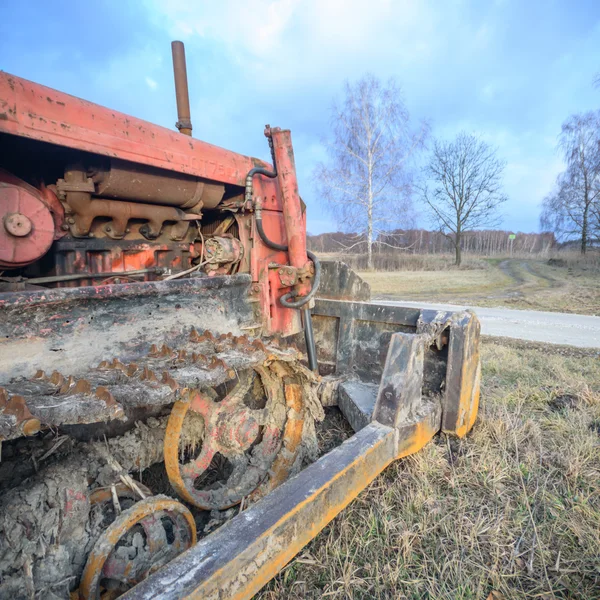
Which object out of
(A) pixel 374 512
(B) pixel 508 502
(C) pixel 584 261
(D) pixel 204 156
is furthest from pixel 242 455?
(C) pixel 584 261

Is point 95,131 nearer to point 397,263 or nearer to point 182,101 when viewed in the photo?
point 182,101

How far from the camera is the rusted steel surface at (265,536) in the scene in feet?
3.36

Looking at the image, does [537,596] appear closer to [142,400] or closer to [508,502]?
[508,502]

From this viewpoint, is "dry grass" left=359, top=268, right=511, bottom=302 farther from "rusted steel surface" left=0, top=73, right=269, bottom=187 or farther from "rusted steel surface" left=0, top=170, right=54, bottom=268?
"rusted steel surface" left=0, top=170, right=54, bottom=268

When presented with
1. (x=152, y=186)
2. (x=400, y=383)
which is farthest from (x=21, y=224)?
(x=400, y=383)

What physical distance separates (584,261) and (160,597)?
23.2 m

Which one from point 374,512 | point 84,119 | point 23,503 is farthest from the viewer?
point 374,512

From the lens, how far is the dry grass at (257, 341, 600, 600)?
4.83 feet

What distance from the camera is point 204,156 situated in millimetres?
2072

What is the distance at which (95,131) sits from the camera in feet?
5.08

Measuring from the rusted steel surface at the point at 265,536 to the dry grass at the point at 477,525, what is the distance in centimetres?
28

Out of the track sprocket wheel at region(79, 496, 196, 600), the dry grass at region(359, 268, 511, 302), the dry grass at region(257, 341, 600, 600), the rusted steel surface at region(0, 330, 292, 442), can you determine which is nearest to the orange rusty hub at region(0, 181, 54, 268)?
the rusted steel surface at region(0, 330, 292, 442)

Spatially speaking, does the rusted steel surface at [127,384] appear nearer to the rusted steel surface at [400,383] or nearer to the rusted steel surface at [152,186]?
the rusted steel surface at [400,383]

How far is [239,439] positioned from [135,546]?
2.19ft
